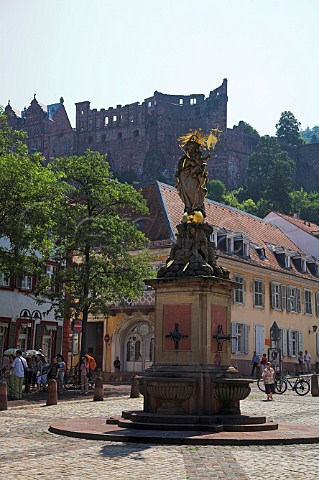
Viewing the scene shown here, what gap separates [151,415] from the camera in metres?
12.9

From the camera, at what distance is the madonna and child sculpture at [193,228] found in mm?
14195

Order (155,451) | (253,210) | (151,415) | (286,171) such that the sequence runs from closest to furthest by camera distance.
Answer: (155,451), (151,415), (253,210), (286,171)

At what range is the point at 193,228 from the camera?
14.5 meters

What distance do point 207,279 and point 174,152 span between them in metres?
99.1

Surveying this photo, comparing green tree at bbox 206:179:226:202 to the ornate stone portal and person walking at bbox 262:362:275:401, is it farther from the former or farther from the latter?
the ornate stone portal

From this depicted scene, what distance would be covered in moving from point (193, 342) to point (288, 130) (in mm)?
114100

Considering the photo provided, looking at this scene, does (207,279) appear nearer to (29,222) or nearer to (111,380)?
(29,222)

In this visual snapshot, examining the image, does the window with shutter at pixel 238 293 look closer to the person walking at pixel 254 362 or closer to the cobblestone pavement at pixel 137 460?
the person walking at pixel 254 362

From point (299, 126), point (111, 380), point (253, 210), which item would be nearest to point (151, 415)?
point (111, 380)

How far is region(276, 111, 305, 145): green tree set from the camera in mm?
122375

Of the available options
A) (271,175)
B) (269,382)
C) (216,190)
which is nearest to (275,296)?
(269,382)

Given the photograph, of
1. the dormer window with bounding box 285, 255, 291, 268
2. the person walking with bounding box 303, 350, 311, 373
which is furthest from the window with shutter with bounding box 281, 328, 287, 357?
the dormer window with bounding box 285, 255, 291, 268

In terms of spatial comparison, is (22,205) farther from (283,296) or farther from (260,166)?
(260,166)

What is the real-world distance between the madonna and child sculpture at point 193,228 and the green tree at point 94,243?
42.7 ft
